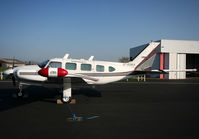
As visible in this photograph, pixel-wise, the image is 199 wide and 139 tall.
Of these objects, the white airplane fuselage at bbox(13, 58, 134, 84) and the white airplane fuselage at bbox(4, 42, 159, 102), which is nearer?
the white airplane fuselage at bbox(4, 42, 159, 102)

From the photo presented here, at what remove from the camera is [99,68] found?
31.7 feet

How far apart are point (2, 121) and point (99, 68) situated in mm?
5704

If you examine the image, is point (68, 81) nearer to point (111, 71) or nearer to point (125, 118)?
point (111, 71)

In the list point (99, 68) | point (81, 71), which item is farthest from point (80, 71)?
point (99, 68)

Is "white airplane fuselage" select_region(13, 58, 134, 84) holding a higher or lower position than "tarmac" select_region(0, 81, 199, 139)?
higher

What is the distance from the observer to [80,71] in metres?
9.27

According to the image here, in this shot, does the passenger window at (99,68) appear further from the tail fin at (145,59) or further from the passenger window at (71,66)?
the tail fin at (145,59)

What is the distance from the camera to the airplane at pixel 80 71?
8.41 meters

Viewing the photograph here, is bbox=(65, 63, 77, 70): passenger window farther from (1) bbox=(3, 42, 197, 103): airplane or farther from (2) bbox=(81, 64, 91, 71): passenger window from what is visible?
(2) bbox=(81, 64, 91, 71): passenger window

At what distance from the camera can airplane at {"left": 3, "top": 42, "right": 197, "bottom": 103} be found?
8414 millimetres

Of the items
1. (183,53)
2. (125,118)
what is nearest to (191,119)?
(125,118)

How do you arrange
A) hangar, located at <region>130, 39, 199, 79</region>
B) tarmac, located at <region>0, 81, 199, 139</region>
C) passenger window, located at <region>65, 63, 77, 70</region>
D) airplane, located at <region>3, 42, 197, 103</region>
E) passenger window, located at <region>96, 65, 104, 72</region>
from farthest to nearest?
hangar, located at <region>130, 39, 199, 79</region> < passenger window, located at <region>96, 65, 104, 72</region> < passenger window, located at <region>65, 63, 77, 70</region> < airplane, located at <region>3, 42, 197, 103</region> < tarmac, located at <region>0, 81, 199, 139</region>

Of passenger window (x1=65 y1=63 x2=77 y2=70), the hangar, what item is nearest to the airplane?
passenger window (x1=65 y1=63 x2=77 y2=70)

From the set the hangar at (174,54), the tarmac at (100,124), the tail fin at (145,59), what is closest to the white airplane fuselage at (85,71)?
the tail fin at (145,59)
